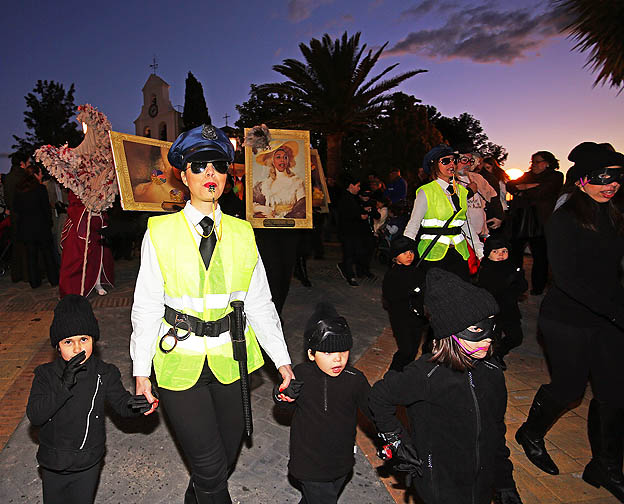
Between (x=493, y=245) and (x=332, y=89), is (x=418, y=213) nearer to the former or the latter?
(x=493, y=245)

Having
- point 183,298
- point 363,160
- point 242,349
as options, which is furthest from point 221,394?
point 363,160

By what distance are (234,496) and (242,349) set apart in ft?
4.59

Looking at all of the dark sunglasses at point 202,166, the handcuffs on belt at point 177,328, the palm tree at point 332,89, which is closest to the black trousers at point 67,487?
the handcuffs on belt at point 177,328

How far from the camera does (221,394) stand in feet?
8.35

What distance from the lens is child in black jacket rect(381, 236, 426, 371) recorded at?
450 centimetres

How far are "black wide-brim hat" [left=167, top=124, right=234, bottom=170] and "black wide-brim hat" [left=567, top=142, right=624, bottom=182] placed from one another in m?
2.48

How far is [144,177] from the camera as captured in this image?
4.86 meters

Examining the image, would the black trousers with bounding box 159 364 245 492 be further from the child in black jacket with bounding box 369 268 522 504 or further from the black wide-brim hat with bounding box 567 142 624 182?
the black wide-brim hat with bounding box 567 142 624 182

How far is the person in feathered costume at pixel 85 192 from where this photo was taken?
22.2 ft

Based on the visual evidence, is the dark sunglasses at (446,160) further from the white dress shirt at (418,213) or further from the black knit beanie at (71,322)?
the black knit beanie at (71,322)

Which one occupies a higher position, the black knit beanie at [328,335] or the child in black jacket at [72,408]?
the black knit beanie at [328,335]

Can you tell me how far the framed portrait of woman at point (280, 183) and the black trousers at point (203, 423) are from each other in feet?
8.80

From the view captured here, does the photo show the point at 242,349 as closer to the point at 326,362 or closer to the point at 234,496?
the point at 326,362

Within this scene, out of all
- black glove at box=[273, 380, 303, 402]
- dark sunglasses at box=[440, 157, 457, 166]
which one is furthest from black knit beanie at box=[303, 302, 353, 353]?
dark sunglasses at box=[440, 157, 457, 166]
